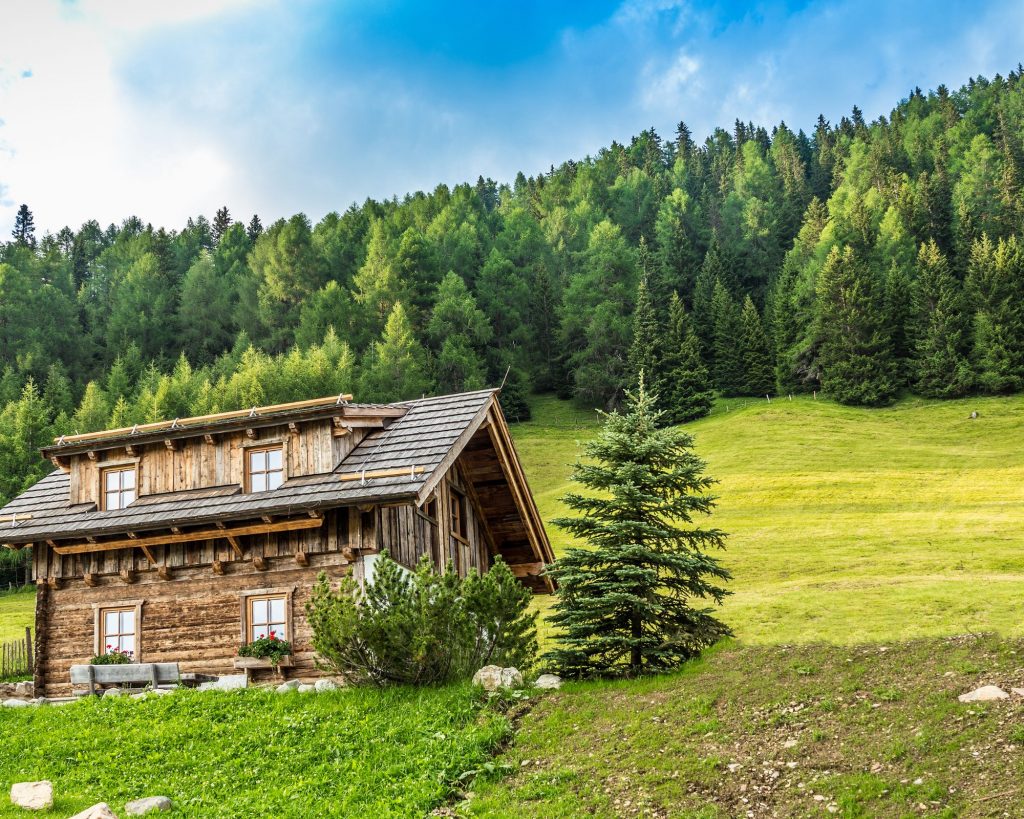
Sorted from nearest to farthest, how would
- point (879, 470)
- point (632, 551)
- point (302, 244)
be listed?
point (632, 551) < point (879, 470) < point (302, 244)

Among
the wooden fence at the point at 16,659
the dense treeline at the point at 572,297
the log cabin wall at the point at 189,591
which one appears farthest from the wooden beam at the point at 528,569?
the dense treeline at the point at 572,297

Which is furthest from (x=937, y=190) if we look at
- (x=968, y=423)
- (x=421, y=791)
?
(x=421, y=791)

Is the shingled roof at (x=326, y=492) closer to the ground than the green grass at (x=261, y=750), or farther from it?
farther from it

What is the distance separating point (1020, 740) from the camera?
41.0ft

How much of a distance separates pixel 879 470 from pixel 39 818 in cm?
4996

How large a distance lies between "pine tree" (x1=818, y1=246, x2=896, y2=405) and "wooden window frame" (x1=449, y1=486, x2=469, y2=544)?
59.3m

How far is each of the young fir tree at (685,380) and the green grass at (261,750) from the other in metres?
63.3

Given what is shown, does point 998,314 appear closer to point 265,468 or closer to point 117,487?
point 265,468

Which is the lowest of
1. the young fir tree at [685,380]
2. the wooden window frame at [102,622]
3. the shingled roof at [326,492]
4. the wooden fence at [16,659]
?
the wooden fence at [16,659]

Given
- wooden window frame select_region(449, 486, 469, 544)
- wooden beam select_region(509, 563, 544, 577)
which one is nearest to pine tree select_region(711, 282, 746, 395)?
wooden beam select_region(509, 563, 544, 577)

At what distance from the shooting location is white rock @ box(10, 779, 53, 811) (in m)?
13.8

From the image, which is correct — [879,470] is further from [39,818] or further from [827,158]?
[827,158]

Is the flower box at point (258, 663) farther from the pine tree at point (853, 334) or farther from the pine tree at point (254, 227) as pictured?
the pine tree at point (254, 227)

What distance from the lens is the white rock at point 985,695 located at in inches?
554
